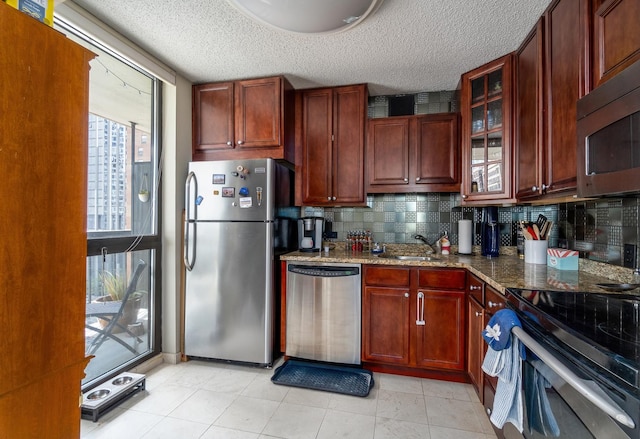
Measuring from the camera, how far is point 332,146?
8.87 feet

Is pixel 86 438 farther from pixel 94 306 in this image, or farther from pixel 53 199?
pixel 53 199

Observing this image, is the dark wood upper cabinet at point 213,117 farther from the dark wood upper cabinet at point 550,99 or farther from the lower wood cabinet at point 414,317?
the dark wood upper cabinet at point 550,99

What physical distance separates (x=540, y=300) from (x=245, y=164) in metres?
2.08

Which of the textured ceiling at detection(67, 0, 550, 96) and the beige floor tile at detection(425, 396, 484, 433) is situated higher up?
the textured ceiling at detection(67, 0, 550, 96)

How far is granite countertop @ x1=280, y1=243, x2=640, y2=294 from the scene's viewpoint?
1.49 m

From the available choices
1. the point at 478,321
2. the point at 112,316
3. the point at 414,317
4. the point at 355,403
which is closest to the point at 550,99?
the point at 478,321

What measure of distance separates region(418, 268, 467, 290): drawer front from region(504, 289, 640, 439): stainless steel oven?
0.87 metres

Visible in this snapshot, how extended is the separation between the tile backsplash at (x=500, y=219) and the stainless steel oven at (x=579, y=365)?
0.53m

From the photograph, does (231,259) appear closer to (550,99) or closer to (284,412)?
(284,412)

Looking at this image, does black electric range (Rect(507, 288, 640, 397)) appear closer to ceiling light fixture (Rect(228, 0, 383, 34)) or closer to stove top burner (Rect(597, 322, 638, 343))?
stove top burner (Rect(597, 322, 638, 343))

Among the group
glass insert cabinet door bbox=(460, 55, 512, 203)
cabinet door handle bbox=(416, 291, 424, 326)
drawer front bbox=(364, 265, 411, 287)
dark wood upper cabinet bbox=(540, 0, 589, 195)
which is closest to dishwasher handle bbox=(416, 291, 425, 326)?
cabinet door handle bbox=(416, 291, 424, 326)

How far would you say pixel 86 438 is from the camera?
63.8 inches

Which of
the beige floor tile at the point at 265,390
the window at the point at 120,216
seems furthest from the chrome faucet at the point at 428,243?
the window at the point at 120,216

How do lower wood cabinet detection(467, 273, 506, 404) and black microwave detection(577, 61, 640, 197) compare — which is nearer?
black microwave detection(577, 61, 640, 197)
